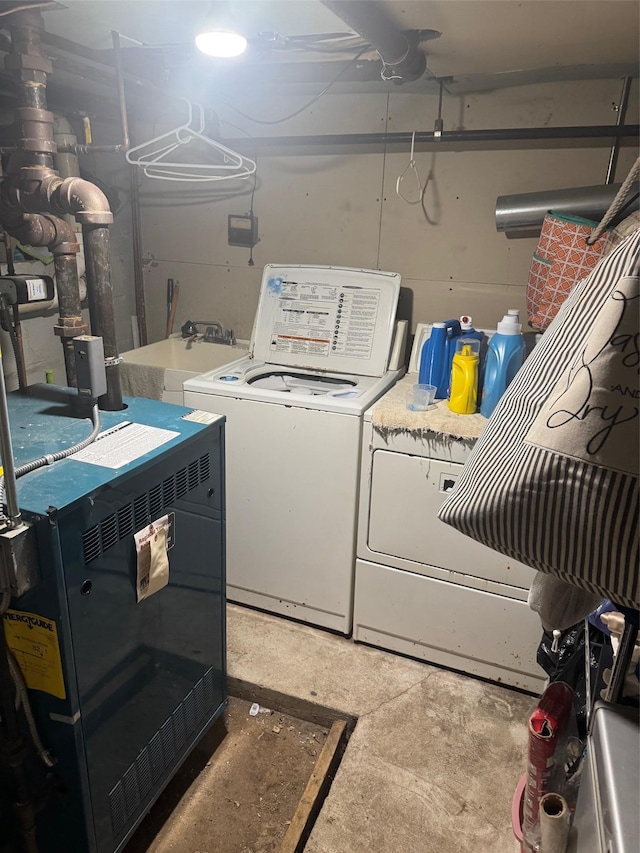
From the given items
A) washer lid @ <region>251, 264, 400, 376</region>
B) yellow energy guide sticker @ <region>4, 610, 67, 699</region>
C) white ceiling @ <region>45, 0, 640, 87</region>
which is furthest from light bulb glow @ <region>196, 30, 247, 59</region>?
yellow energy guide sticker @ <region>4, 610, 67, 699</region>

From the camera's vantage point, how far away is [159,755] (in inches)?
61.2

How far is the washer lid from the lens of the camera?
→ 2.50 meters

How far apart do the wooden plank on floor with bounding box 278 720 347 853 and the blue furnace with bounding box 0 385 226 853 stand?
36 cm

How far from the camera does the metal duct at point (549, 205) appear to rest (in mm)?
2127

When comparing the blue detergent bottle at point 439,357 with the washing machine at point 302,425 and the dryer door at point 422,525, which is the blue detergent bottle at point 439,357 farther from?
the dryer door at point 422,525

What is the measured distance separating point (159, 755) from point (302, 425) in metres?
1.12

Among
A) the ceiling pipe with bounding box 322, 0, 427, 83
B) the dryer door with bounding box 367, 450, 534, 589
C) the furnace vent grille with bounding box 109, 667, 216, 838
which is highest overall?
the ceiling pipe with bounding box 322, 0, 427, 83

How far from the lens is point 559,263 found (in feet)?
6.70

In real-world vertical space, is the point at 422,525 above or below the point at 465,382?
below

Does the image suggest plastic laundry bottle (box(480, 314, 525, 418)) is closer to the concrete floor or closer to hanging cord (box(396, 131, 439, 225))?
hanging cord (box(396, 131, 439, 225))

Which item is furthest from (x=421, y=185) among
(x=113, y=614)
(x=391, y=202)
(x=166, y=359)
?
(x=113, y=614)

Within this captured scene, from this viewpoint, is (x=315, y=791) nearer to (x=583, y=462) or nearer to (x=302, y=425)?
(x=302, y=425)

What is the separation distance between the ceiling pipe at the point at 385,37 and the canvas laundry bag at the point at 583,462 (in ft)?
3.90

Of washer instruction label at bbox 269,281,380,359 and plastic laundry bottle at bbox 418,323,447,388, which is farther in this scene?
washer instruction label at bbox 269,281,380,359
